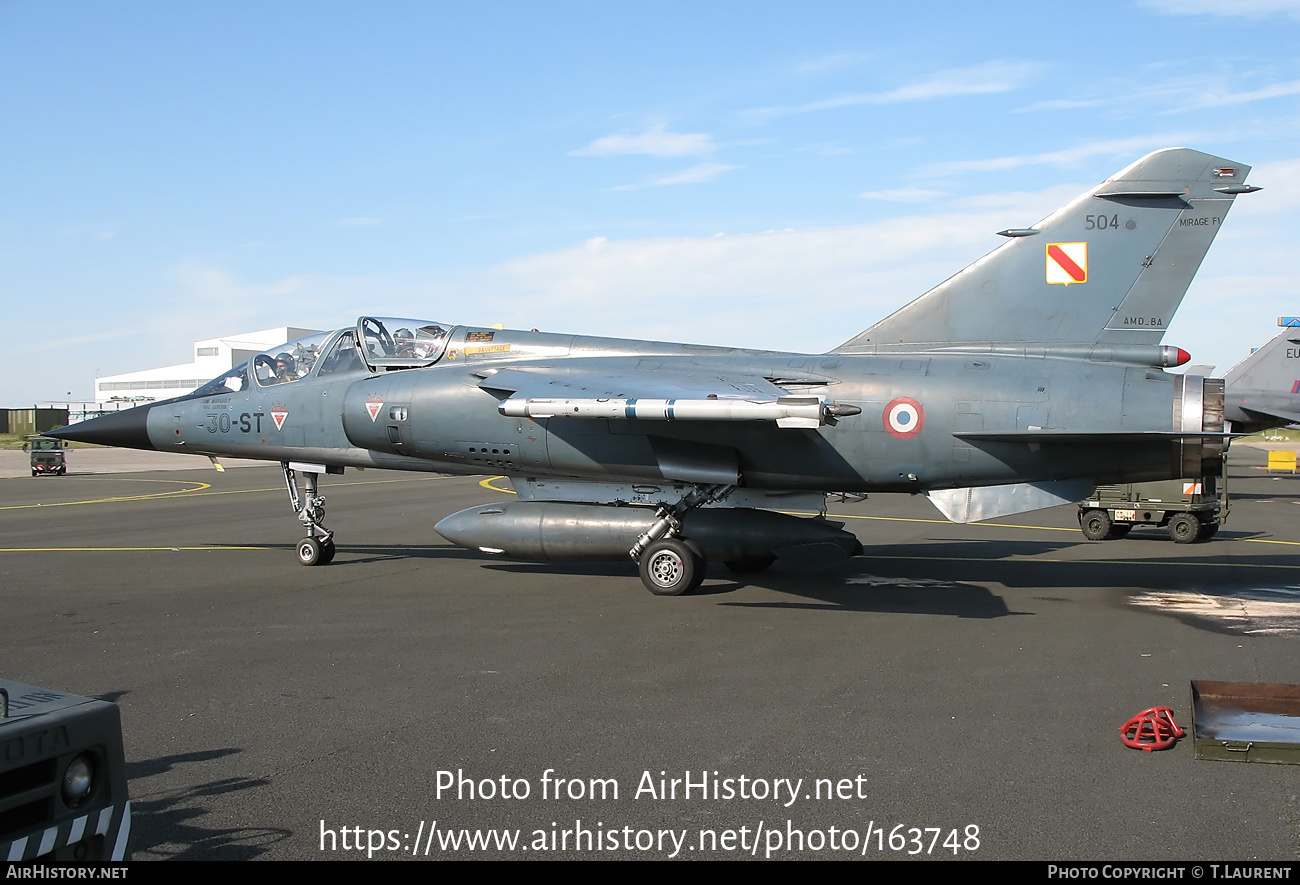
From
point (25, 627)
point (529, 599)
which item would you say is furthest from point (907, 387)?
point (25, 627)

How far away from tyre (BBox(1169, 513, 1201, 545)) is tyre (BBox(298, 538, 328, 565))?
1445cm

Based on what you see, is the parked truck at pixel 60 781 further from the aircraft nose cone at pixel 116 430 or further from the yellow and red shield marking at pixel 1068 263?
the aircraft nose cone at pixel 116 430

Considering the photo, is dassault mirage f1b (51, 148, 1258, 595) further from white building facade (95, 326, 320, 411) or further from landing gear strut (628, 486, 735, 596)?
white building facade (95, 326, 320, 411)

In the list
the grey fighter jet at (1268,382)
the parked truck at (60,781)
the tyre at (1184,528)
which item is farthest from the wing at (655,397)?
the grey fighter jet at (1268,382)

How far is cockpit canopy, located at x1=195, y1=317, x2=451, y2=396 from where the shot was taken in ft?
42.7

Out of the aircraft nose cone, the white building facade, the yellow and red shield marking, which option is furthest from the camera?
the white building facade

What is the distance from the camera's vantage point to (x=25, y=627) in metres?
9.52

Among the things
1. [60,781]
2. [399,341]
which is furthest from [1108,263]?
[60,781]

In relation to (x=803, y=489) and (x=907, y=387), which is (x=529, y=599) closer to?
(x=803, y=489)

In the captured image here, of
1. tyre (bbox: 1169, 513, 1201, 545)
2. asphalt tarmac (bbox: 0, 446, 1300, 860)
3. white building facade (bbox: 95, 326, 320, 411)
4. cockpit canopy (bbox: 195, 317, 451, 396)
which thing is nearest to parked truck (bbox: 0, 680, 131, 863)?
asphalt tarmac (bbox: 0, 446, 1300, 860)

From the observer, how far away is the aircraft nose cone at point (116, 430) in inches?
573

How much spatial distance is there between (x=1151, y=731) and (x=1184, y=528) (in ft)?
42.2

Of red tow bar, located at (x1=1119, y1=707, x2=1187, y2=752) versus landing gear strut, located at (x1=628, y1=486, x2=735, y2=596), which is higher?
landing gear strut, located at (x1=628, y1=486, x2=735, y2=596)

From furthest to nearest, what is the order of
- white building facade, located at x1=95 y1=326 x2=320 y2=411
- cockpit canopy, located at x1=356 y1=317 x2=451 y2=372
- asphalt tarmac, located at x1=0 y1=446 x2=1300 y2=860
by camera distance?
1. white building facade, located at x1=95 y1=326 x2=320 y2=411
2. cockpit canopy, located at x1=356 y1=317 x2=451 y2=372
3. asphalt tarmac, located at x1=0 y1=446 x2=1300 y2=860
